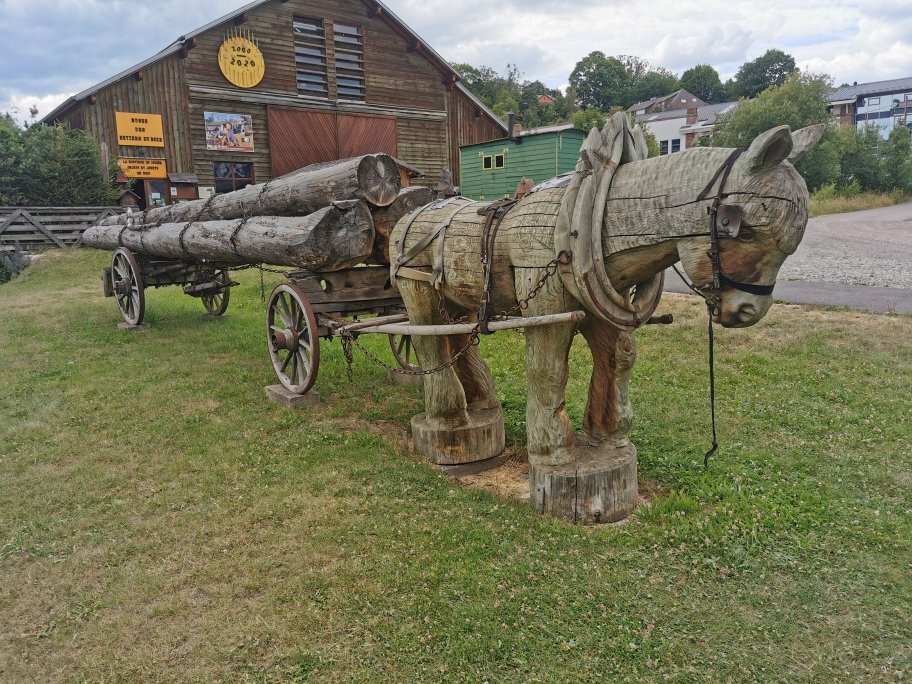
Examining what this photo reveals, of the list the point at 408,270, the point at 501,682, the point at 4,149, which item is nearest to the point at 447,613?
the point at 501,682

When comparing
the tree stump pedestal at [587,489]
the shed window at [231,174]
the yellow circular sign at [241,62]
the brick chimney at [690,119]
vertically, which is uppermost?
the brick chimney at [690,119]

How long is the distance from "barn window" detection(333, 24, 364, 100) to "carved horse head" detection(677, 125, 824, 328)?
20.7m

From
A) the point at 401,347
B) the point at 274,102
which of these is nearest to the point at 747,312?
the point at 401,347

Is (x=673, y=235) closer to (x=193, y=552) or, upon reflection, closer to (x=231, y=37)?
(x=193, y=552)

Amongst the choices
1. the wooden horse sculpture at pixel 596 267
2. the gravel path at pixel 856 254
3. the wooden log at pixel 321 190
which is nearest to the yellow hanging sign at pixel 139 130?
the wooden log at pixel 321 190

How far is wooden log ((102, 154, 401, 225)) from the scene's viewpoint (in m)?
5.84

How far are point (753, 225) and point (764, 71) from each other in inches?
3443

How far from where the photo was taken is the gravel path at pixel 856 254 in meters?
10.9

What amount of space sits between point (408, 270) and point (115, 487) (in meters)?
2.87

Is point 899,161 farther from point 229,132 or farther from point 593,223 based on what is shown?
point 593,223

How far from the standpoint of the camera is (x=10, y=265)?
16.6m

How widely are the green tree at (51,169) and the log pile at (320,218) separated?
1367cm

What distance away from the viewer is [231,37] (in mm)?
19547

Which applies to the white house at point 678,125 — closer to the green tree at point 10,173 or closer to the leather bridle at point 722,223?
the green tree at point 10,173
